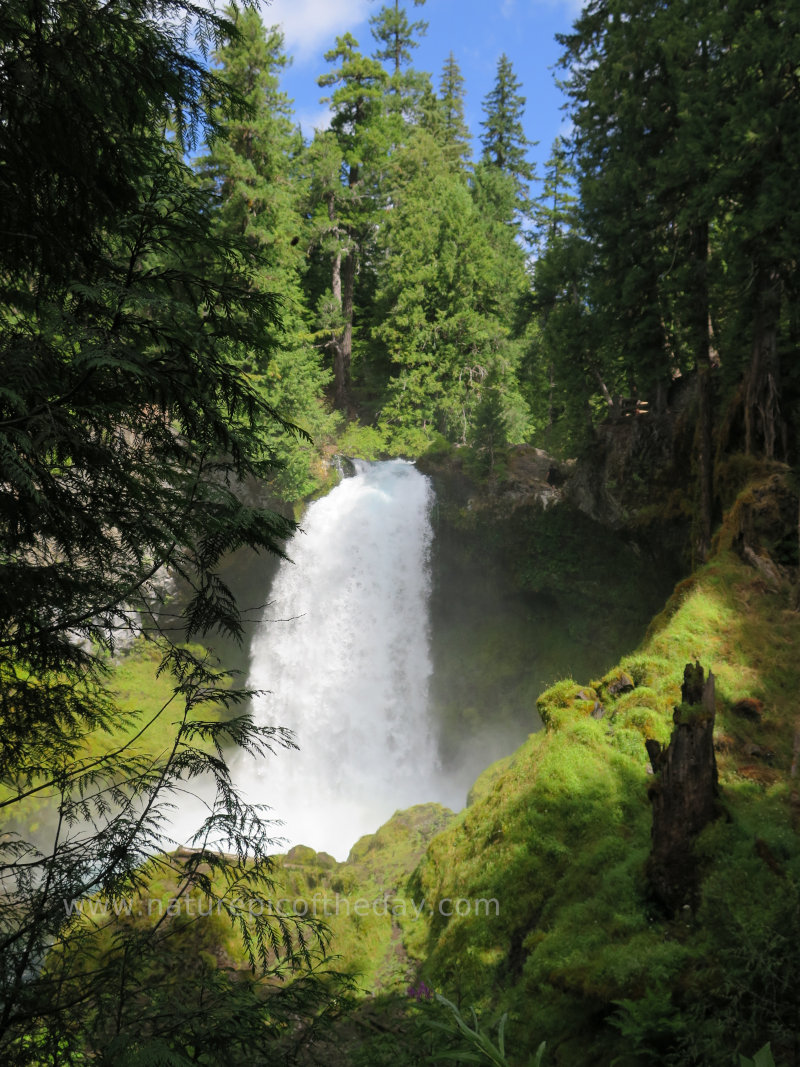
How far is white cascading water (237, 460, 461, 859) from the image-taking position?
16.7m

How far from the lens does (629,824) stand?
695cm

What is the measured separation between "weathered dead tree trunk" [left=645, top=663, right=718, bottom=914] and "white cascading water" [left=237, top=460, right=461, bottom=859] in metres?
11.0

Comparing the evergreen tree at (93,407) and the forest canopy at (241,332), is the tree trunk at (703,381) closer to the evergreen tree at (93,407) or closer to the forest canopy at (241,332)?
the forest canopy at (241,332)

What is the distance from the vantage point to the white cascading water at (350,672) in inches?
656

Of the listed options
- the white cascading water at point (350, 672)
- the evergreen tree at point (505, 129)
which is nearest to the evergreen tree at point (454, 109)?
the evergreen tree at point (505, 129)

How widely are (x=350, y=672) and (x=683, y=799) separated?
13174 millimetres

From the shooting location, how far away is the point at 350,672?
714 inches

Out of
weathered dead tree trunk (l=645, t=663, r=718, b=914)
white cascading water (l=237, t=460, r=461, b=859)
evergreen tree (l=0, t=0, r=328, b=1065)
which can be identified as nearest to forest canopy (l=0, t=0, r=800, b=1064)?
evergreen tree (l=0, t=0, r=328, b=1065)

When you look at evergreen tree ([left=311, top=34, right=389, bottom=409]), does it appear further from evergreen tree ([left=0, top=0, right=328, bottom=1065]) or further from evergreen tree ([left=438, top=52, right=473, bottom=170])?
evergreen tree ([left=0, top=0, right=328, bottom=1065])

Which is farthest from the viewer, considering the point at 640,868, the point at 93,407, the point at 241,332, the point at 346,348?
the point at 346,348

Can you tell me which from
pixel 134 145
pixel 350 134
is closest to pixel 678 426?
pixel 134 145

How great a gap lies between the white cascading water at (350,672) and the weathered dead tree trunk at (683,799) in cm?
1099

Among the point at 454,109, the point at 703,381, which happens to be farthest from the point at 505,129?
the point at 703,381

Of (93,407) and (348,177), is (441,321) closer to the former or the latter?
(348,177)
